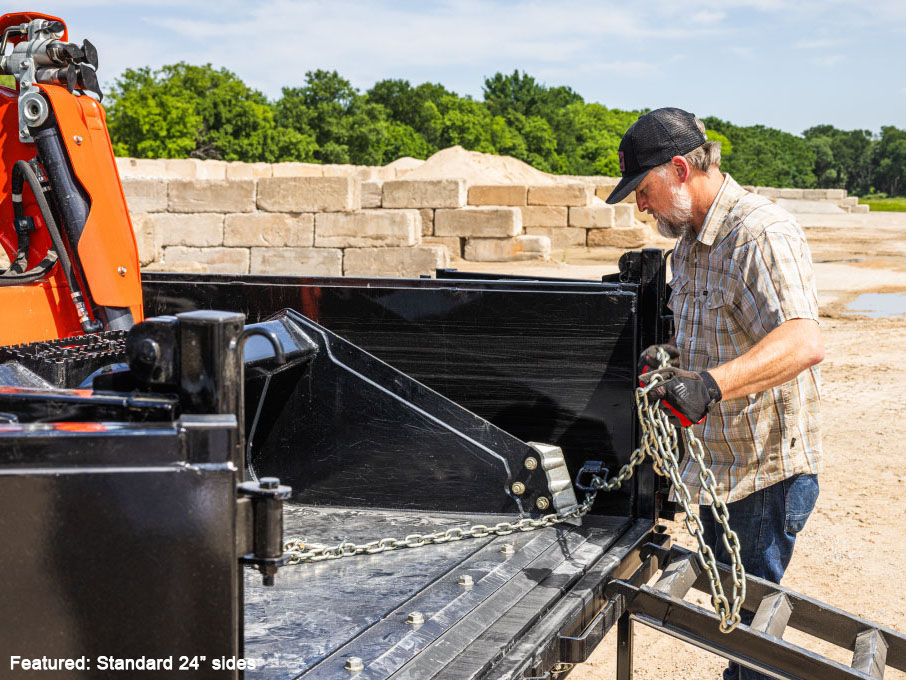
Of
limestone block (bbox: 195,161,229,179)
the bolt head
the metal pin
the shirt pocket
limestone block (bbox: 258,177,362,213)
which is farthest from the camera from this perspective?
limestone block (bbox: 195,161,229,179)

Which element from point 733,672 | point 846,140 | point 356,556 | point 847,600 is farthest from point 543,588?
point 846,140

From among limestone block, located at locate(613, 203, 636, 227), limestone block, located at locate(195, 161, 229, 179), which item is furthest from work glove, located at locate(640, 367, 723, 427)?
limestone block, located at locate(195, 161, 229, 179)

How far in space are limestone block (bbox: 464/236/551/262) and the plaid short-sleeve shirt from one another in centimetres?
1716

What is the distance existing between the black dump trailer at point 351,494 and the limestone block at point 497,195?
20.0 meters

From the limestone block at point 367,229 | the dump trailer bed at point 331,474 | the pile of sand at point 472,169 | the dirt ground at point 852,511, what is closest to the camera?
the dump trailer bed at point 331,474

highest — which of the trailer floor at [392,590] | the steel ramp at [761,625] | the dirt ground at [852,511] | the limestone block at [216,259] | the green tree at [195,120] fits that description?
the green tree at [195,120]

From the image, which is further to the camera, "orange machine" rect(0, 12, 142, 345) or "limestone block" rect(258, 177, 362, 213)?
"limestone block" rect(258, 177, 362, 213)

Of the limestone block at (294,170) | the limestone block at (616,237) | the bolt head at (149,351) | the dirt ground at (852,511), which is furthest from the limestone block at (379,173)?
the bolt head at (149,351)

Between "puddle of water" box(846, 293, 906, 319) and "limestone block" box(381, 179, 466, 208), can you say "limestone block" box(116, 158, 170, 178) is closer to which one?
"limestone block" box(381, 179, 466, 208)

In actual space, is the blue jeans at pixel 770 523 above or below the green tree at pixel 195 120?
below

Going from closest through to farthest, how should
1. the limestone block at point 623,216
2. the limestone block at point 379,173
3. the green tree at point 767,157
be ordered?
the limestone block at point 623,216 < the limestone block at point 379,173 < the green tree at point 767,157

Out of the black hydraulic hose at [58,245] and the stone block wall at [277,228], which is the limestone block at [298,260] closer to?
the stone block wall at [277,228]

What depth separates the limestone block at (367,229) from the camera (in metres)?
16.0

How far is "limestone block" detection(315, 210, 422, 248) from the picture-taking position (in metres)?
16.0
